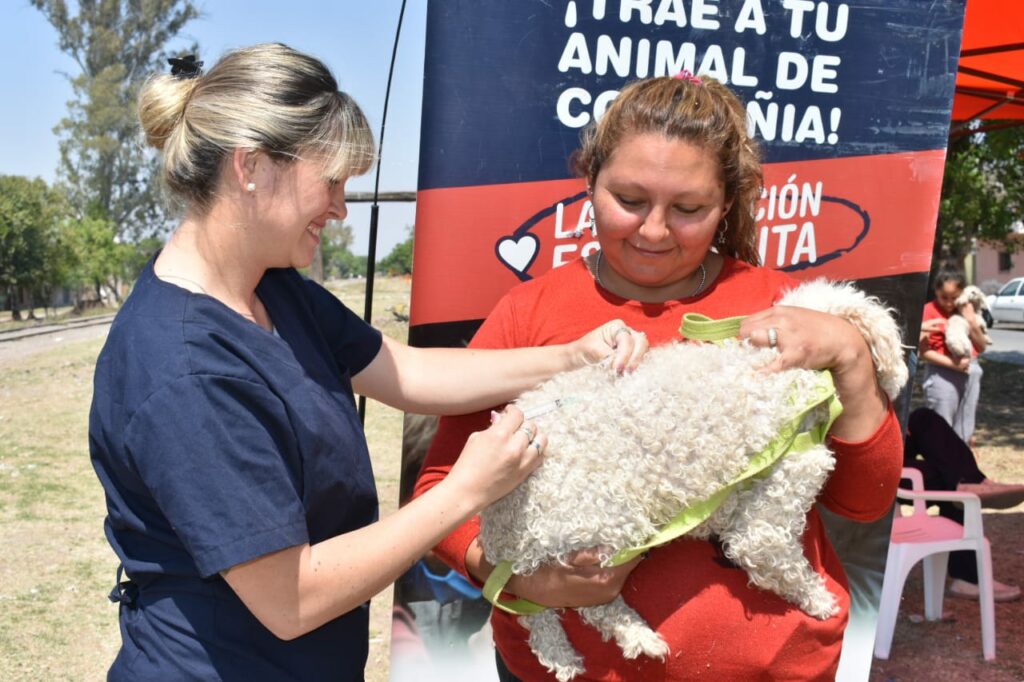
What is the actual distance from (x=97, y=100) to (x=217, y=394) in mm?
35342

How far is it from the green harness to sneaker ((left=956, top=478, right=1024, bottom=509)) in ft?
13.1

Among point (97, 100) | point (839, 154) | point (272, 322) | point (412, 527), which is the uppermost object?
point (97, 100)

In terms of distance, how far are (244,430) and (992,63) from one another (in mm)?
6633

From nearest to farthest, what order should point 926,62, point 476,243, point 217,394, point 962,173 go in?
point 217,394 < point 476,243 < point 926,62 < point 962,173

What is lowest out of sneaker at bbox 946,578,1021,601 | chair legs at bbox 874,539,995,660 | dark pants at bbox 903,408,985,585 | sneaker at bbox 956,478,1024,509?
sneaker at bbox 946,578,1021,601

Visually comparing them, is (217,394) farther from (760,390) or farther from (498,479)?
(760,390)

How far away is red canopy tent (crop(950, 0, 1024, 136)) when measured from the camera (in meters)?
5.29

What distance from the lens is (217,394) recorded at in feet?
4.39

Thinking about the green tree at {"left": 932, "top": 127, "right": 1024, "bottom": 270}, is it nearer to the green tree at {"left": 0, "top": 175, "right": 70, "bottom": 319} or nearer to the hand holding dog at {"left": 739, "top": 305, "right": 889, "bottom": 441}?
the hand holding dog at {"left": 739, "top": 305, "right": 889, "bottom": 441}

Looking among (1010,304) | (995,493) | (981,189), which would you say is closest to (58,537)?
(995,493)

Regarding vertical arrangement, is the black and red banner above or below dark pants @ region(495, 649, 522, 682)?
above

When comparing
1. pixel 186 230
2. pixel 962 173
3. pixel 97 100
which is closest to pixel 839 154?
pixel 186 230

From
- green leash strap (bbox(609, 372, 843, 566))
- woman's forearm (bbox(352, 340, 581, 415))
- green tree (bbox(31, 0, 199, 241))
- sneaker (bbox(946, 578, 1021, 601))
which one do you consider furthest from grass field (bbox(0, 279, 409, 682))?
green tree (bbox(31, 0, 199, 241))

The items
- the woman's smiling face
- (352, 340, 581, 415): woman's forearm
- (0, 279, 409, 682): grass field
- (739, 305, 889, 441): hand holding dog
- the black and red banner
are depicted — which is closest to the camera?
(739, 305, 889, 441): hand holding dog
